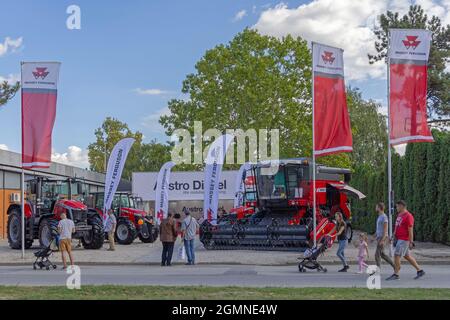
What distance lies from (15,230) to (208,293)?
60.5ft

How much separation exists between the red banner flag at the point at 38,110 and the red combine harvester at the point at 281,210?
7.57 meters

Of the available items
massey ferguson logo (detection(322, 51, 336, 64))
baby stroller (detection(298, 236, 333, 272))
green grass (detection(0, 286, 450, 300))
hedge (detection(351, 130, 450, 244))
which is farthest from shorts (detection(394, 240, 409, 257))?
hedge (detection(351, 130, 450, 244))

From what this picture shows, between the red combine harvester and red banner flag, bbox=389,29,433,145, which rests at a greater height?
red banner flag, bbox=389,29,433,145

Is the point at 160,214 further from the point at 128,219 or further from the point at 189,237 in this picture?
the point at 189,237

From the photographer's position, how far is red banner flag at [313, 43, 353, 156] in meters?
22.0

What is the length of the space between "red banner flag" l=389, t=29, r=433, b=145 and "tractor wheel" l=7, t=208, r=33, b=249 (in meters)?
16.2

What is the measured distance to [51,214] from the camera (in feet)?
89.1

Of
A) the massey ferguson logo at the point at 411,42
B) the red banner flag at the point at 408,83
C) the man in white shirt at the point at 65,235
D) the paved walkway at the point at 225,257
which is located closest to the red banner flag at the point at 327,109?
the red banner flag at the point at 408,83

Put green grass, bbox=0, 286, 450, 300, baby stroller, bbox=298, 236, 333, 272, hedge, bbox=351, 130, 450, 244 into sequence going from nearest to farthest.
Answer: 1. green grass, bbox=0, 286, 450, 300
2. baby stroller, bbox=298, 236, 333, 272
3. hedge, bbox=351, 130, 450, 244

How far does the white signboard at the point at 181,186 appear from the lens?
154 ft

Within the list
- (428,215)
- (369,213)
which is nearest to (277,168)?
(428,215)

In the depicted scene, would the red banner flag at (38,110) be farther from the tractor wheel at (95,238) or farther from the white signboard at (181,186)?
the white signboard at (181,186)

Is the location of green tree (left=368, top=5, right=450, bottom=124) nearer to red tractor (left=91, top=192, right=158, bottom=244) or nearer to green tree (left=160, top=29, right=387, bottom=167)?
green tree (left=160, top=29, right=387, bottom=167)

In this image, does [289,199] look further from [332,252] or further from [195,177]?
[195,177]
